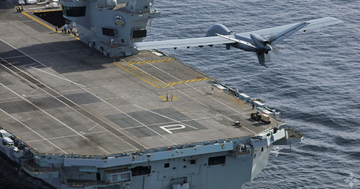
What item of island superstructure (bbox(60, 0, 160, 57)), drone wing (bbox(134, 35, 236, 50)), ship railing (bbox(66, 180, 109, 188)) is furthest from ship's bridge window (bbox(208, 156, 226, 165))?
island superstructure (bbox(60, 0, 160, 57))

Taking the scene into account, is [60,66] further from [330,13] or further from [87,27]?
[330,13]

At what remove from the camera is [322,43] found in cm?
10694

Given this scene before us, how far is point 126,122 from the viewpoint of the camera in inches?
2483

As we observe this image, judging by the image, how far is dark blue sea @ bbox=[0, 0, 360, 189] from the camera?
239 feet

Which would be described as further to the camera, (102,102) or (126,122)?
(102,102)

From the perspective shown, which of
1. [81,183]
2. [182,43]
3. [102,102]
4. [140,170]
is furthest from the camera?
[182,43]

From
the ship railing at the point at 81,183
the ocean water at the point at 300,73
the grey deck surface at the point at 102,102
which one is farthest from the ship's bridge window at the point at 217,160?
the ocean water at the point at 300,73

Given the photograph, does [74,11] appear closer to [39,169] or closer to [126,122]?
[126,122]

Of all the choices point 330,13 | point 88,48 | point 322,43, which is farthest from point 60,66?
point 330,13

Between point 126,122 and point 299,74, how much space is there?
134 ft

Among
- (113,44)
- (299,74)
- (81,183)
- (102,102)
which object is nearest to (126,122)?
(102,102)

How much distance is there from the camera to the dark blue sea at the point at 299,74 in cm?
7275

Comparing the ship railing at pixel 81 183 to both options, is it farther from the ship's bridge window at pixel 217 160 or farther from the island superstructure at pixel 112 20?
the island superstructure at pixel 112 20

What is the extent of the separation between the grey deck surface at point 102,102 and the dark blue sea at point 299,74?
8239 mm
